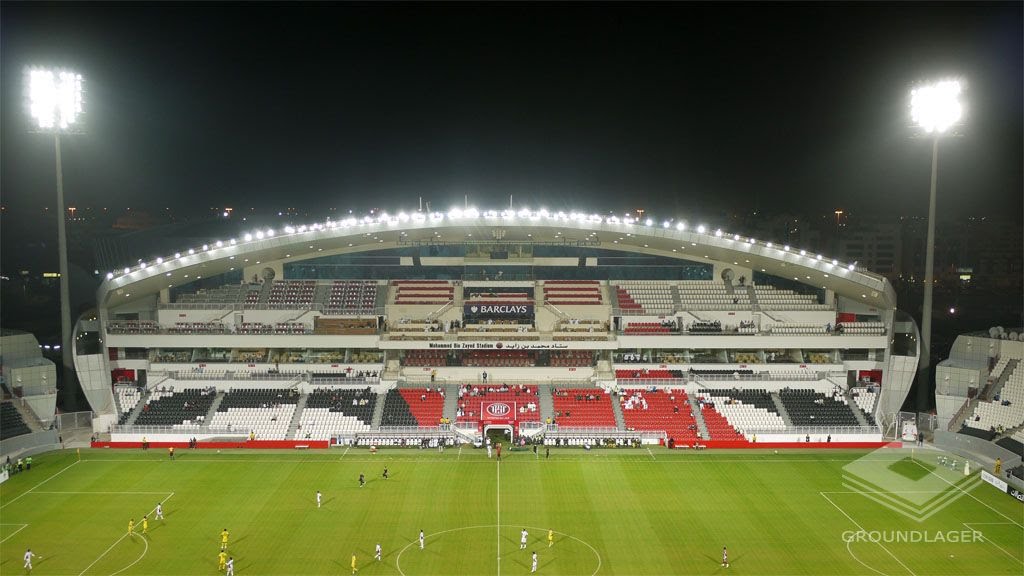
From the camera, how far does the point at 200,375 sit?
44.8m

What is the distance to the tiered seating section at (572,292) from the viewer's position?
165ft

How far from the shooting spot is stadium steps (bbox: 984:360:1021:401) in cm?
4041

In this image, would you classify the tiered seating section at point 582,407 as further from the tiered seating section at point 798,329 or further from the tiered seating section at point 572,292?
the tiered seating section at point 798,329

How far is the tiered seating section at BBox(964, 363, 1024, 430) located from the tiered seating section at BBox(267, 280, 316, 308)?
4121cm

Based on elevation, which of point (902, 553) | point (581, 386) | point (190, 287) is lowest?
point (902, 553)

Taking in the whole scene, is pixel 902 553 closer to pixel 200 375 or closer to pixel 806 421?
pixel 806 421

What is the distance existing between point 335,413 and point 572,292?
1844 centimetres

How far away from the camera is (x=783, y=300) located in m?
49.8

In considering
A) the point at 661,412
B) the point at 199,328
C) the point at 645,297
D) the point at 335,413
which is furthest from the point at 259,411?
the point at 645,297

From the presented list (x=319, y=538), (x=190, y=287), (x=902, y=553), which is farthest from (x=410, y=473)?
(x=190, y=287)

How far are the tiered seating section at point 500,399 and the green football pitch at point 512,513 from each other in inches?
149

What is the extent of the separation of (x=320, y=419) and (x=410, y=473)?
9.31 m

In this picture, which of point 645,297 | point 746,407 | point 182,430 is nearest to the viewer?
point 182,430

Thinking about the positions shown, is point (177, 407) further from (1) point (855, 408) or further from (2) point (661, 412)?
(1) point (855, 408)
